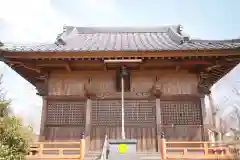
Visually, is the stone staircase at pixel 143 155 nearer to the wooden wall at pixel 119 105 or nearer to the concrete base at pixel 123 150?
the wooden wall at pixel 119 105

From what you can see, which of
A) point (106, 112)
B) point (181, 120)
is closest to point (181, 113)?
point (181, 120)

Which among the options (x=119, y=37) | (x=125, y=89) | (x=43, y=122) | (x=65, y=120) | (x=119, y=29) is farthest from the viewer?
(x=119, y=29)

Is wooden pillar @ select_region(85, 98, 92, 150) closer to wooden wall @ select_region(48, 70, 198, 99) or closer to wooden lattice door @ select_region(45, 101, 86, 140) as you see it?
wooden lattice door @ select_region(45, 101, 86, 140)

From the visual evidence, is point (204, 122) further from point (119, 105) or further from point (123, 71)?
point (123, 71)

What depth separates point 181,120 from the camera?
35.5 feet

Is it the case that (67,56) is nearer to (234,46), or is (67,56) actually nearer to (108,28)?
(234,46)

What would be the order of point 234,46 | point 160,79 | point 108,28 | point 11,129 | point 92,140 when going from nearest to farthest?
point 11,129
point 234,46
point 92,140
point 160,79
point 108,28

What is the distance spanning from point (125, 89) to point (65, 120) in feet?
10.1

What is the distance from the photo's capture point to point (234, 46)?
9.58m

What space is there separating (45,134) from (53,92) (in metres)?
1.95

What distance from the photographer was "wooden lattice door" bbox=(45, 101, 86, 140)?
1065 centimetres

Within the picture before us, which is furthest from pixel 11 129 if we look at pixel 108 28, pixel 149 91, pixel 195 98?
pixel 108 28

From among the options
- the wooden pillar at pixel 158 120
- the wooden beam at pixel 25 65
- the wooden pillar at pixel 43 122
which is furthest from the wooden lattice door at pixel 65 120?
the wooden pillar at pixel 158 120

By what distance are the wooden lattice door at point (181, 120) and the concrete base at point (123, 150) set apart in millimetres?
3127
